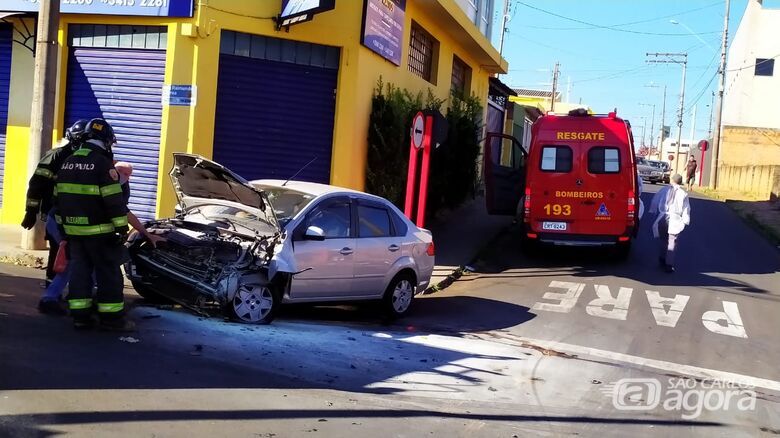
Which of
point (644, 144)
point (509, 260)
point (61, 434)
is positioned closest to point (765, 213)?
point (509, 260)

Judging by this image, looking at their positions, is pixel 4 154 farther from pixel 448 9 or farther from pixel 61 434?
pixel 61 434

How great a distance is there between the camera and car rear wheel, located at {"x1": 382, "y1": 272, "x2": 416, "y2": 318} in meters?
9.54

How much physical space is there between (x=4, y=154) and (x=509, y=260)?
9697 millimetres

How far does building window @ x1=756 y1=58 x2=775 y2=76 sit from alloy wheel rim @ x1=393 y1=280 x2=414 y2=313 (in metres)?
48.3

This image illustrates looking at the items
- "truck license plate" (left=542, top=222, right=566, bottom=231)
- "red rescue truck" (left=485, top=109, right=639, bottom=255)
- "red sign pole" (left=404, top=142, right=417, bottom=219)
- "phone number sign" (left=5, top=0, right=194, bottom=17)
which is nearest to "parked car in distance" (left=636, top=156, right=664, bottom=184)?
"red rescue truck" (left=485, top=109, right=639, bottom=255)

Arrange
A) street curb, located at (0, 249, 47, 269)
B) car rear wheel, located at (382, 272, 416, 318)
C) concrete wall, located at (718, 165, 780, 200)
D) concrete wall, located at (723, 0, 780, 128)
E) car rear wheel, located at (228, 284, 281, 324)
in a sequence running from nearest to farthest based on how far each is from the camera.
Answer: car rear wheel, located at (228, 284, 281, 324), car rear wheel, located at (382, 272, 416, 318), street curb, located at (0, 249, 47, 269), concrete wall, located at (718, 165, 780, 200), concrete wall, located at (723, 0, 780, 128)

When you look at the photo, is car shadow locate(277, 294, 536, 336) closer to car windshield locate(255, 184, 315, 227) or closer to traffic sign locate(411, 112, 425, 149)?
car windshield locate(255, 184, 315, 227)

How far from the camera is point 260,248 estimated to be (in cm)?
806

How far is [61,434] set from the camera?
457cm

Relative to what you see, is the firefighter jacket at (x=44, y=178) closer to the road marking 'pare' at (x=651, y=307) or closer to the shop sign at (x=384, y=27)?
the road marking 'pare' at (x=651, y=307)

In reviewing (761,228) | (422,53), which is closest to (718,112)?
(761,228)

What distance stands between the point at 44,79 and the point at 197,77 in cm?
235

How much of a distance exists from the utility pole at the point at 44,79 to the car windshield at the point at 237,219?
3721mm

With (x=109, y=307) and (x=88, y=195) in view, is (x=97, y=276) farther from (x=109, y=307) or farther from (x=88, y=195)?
(x=88, y=195)
